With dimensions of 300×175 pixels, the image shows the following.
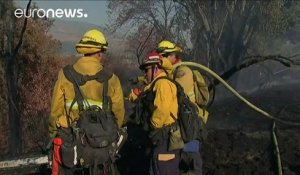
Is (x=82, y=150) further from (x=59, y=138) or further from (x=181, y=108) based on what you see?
(x=181, y=108)

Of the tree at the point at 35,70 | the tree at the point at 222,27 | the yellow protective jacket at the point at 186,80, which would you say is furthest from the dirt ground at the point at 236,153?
the tree at the point at 35,70

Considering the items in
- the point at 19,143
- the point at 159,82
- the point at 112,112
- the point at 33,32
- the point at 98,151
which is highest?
the point at 33,32

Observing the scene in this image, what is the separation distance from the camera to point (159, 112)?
4.43 meters

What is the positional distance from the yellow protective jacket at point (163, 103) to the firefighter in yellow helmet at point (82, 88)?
1.57 feet

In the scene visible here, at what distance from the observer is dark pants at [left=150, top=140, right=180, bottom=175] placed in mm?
4586

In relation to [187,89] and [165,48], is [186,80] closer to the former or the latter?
[187,89]

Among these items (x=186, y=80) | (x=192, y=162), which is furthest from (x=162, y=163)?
(x=186, y=80)

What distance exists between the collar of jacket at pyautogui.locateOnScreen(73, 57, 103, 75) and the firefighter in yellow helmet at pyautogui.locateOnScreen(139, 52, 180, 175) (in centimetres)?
Result: 49

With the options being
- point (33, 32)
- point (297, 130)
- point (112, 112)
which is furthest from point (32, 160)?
point (33, 32)

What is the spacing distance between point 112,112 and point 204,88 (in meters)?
1.37

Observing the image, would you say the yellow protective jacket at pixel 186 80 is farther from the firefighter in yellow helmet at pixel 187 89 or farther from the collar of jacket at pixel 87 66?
the collar of jacket at pixel 87 66

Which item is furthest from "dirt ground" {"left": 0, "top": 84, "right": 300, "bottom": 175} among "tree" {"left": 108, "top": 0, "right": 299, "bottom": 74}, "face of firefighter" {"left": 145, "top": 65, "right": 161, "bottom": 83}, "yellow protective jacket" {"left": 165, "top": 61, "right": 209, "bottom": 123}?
"tree" {"left": 108, "top": 0, "right": 299, "bottom": 74}

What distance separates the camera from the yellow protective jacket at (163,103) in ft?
14.5

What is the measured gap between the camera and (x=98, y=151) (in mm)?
4516
